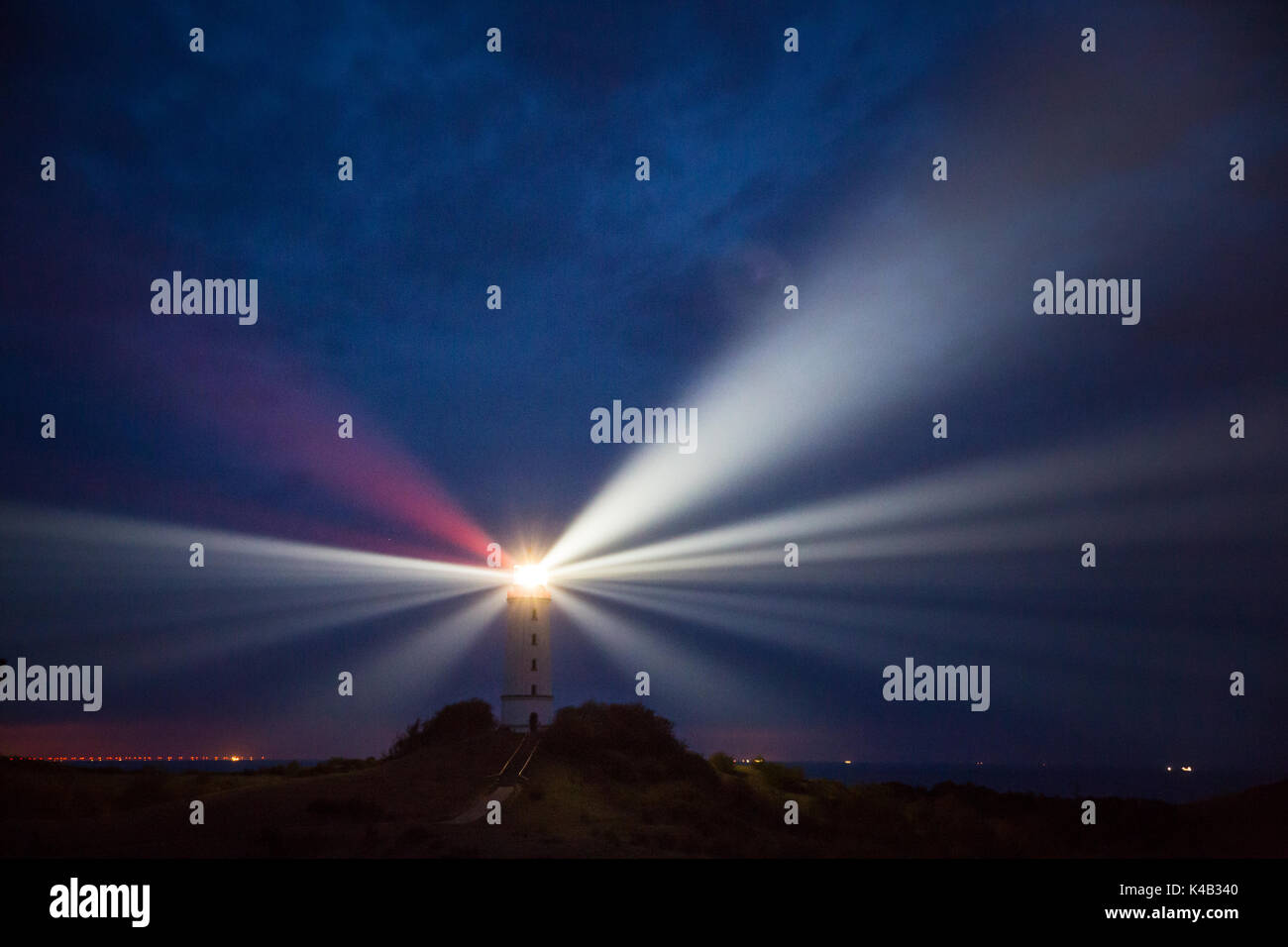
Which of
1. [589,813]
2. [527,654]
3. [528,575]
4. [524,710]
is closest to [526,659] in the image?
[527,654]

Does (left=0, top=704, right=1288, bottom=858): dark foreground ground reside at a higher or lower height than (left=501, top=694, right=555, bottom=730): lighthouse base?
lower

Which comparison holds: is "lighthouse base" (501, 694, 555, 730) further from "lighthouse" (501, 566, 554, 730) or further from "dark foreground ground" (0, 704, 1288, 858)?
"dark foreground ground" (0, 704, 1288, 858)

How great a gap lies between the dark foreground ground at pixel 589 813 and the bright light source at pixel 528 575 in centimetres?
556

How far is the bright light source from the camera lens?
38062 millimetres

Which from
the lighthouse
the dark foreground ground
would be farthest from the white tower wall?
the dark foreground ground

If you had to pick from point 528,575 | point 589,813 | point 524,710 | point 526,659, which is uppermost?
point 528,575

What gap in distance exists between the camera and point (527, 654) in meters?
37.0

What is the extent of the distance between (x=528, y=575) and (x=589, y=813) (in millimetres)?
13645

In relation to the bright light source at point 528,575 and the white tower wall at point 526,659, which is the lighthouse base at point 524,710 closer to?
the white tower wall at point 526,659

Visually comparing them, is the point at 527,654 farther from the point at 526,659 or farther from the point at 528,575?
the point at 528,575

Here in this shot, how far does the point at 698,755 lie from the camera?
32875mm

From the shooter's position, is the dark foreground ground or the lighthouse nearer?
the dark foreground ground
